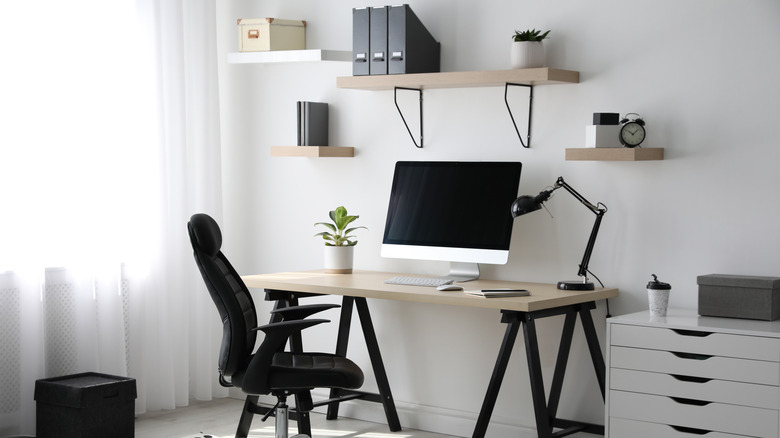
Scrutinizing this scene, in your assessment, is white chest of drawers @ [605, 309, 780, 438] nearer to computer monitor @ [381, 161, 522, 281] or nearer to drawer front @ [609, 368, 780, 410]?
drawer front @ [609, 368, 780, 410]

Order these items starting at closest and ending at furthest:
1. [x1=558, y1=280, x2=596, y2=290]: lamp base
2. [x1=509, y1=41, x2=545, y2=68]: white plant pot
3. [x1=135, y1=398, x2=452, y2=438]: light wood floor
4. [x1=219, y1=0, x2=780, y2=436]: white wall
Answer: [x1=219, y1=0, x2=780, y2=436]: white wall < [x1=558, y1=280, x2=596, y2=290]: lamp base < [x1=509, y1=41, x2=545, y2=68]: white plant pot < [x1=135, y1=398, x2=452, y2=438]: light wood floor

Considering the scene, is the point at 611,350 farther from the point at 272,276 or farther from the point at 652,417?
the point at 272,276

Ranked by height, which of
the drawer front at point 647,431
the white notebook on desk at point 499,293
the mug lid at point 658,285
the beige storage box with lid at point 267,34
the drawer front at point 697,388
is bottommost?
the drawer front at point 647,431

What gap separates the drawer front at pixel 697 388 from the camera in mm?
3089

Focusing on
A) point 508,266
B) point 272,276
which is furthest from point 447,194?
point 272,276

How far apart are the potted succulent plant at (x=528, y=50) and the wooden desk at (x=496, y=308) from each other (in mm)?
922

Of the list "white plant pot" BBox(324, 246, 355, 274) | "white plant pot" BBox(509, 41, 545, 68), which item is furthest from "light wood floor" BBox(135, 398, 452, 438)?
"white plant pot" BBox(509, 41, 545, 68)

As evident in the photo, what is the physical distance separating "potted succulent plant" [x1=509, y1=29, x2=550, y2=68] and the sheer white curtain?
1771 millimetres

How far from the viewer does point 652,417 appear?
10.9 feet

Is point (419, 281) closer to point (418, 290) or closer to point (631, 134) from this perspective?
point (418, 290)

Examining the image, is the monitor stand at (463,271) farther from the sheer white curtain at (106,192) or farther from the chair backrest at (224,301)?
the sheer white curtain at (106,192)

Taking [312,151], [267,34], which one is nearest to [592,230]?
[312,151]

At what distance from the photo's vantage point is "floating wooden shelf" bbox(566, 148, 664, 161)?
Result: 3623mm

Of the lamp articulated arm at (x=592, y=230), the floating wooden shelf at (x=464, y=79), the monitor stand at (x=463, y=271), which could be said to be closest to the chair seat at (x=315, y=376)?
the monitor stand at (x=463, y=271)
